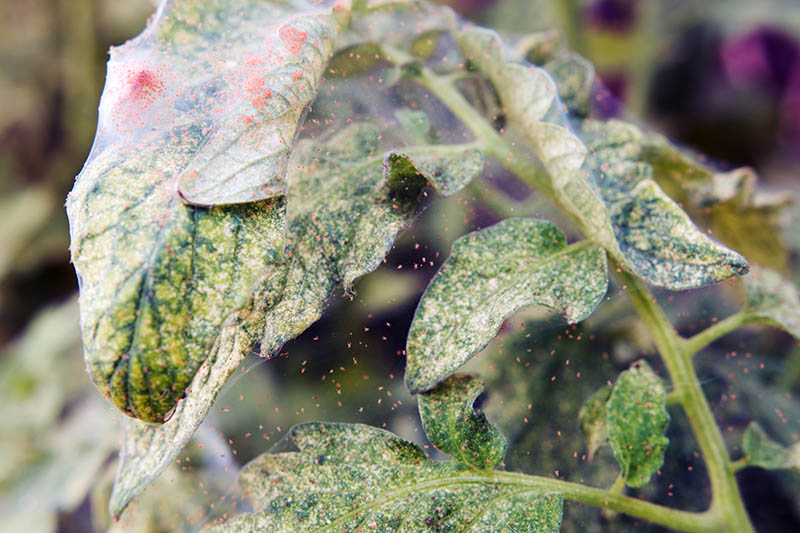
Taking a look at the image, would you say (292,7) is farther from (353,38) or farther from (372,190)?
(372,190)

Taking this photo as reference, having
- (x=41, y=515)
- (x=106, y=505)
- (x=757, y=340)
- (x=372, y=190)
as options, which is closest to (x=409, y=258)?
(x=372, y=190)

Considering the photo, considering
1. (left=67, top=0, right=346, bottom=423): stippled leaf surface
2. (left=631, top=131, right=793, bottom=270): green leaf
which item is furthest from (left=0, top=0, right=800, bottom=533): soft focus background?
(left=67, top=0, right=346, bottom=423): stippled leaf surface

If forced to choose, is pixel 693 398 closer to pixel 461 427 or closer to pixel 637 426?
pixel 637 426

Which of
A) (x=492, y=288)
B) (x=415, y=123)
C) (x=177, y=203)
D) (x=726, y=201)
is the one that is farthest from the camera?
(x=726, y=201)

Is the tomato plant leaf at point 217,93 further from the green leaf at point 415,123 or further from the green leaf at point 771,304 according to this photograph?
the green leaf at point 771,304

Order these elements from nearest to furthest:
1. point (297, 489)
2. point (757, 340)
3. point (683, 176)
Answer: point (297, 489), point (683, 176), point (757, 340)

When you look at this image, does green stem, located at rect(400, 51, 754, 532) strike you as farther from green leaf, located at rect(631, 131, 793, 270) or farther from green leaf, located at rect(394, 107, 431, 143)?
green leaf, located at rect(631, 131, 793, 270)

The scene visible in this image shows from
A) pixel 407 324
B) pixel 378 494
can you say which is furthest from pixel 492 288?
pixel 378 494
